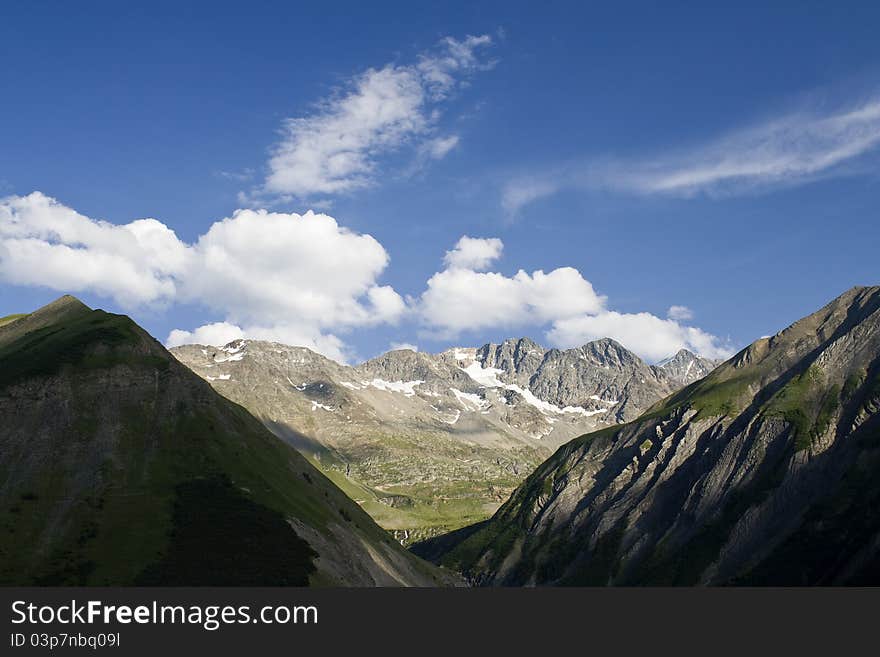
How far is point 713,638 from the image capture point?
69.9 metres

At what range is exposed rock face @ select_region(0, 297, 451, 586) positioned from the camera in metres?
95.4

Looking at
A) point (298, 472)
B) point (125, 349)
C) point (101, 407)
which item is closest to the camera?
point (101, 407)

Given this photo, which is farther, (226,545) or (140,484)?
(140,484)

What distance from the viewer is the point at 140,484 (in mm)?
112875

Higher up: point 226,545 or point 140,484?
point 140,484

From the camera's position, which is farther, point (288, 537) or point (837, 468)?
point (837, 468)

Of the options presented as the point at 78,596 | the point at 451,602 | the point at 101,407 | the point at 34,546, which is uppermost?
the point at 101,407

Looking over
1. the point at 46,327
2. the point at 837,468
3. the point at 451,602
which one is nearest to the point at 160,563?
the point at 451,602

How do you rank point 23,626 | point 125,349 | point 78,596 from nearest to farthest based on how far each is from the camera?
1. point 23,626
2. point 78,596
3. point 125,349

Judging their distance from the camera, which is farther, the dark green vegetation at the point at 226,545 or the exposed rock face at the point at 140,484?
the exposed rock face at the point at 140,484

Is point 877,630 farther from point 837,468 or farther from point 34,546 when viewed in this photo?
point 837,468

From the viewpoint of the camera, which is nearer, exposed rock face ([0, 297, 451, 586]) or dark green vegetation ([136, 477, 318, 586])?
dark green vegetation ([136, 477, 318, 586])

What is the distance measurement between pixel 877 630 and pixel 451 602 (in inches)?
1773

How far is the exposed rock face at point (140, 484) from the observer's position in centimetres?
9538
